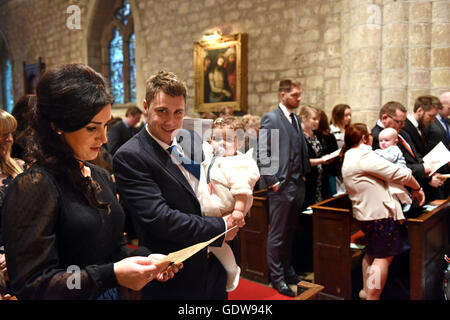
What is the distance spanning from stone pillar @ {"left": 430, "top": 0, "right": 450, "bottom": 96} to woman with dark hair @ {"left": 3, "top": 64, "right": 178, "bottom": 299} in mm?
5356

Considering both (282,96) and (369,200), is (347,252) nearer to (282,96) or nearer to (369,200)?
(369,200)

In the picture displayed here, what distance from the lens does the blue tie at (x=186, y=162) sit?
154cm

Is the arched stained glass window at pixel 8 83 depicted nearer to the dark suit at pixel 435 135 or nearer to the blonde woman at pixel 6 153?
the blonde woman at pixel 6 153

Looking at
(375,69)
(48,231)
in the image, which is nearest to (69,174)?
(48,231)

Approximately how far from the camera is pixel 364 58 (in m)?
5.33

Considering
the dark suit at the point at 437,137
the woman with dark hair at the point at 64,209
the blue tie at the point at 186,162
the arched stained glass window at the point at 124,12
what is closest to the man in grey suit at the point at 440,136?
the dark suit at the point at 437,137

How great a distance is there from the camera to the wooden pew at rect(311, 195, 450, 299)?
2.88 m

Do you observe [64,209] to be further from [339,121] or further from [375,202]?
[339,121]

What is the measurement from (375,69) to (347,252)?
3.33m

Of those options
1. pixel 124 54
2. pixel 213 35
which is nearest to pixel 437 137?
pixel 213 35

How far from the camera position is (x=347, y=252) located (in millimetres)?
3068

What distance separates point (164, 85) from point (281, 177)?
2.10 meters

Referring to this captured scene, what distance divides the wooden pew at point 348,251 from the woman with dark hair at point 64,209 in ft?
7.39

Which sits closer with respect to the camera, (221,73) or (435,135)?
(435,135)
